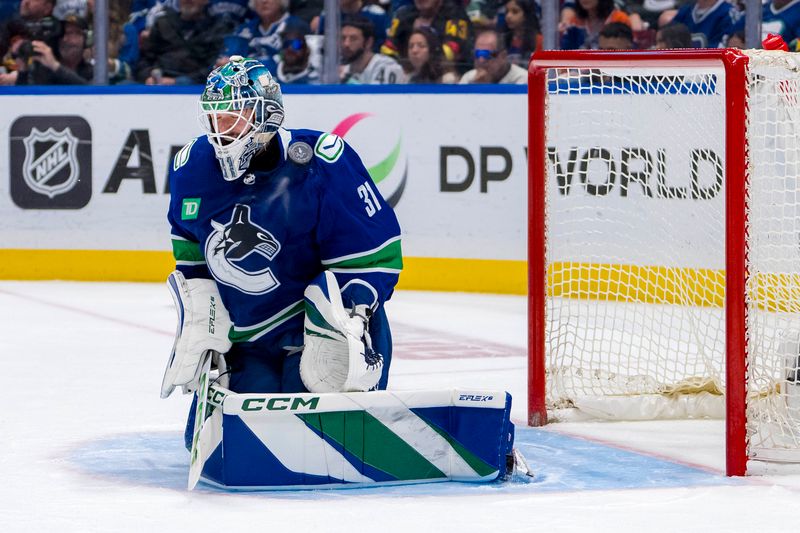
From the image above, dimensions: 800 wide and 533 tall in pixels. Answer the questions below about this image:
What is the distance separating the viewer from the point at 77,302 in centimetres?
634

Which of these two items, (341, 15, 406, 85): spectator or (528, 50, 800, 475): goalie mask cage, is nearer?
(528, 50, 800, 475): goalie mask cage

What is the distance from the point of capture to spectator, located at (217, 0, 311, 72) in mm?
7273

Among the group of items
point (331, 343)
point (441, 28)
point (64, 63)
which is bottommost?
point (331, 343)

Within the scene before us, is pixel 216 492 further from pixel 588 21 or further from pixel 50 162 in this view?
pixel 50 162

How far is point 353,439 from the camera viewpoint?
9.07ft

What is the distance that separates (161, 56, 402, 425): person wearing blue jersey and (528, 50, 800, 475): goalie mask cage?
0.75 m

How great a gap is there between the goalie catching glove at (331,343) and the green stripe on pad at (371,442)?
8 cm

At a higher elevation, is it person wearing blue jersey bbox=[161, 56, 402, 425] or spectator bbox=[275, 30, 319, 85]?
spectator bbox=[275, 30, 319, 85]

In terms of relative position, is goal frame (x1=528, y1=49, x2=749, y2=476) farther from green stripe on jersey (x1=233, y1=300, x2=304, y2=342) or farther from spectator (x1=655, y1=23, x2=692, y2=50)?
spectator (x1=655, y1=23, x2=692, y2=50)

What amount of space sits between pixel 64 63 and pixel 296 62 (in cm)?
128

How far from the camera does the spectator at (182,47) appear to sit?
7402 mm

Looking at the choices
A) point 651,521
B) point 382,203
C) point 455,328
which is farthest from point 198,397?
point 455,328

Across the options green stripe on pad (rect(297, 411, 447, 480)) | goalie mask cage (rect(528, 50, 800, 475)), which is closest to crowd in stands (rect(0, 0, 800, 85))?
goalie mask cage (rect(528, 50, 800, 475))

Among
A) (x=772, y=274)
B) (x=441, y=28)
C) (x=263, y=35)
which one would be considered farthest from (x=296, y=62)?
(x=772, y=274)
